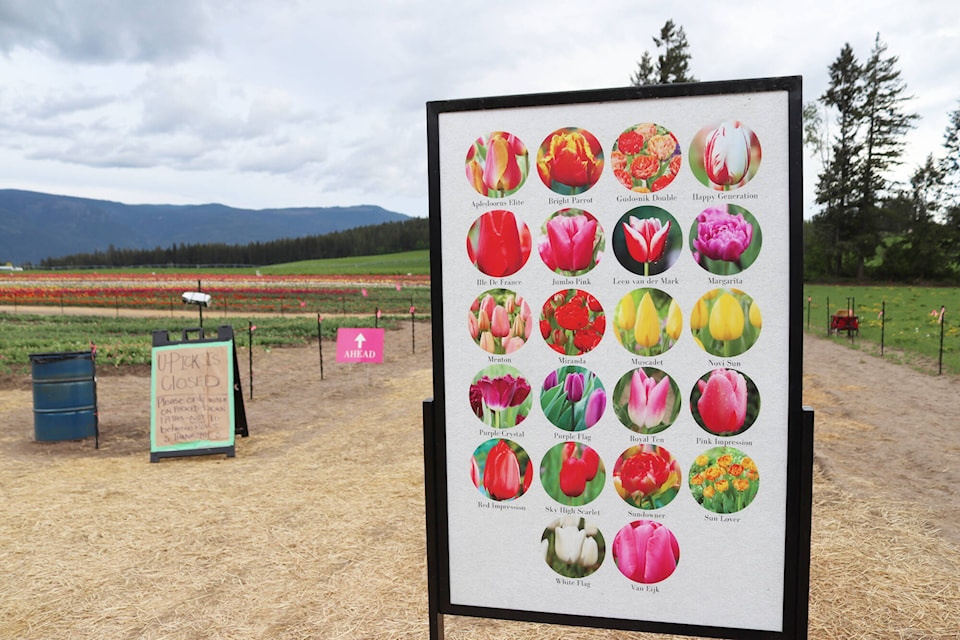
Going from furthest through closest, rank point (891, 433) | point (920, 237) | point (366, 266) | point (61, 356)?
1. point (366, 266)
2. point (920, 237)
3. point (891, 433)
4. point (61, 356)

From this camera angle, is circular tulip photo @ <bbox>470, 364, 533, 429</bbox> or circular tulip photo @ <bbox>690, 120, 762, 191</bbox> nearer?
circular tulip photo @ <bbox>690, 120, 762, 191</bbox>

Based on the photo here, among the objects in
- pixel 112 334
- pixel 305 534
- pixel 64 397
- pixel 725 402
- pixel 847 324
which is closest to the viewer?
pixel 725 402

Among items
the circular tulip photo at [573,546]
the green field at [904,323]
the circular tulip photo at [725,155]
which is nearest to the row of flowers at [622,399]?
the circular tulip photo at [573,546]

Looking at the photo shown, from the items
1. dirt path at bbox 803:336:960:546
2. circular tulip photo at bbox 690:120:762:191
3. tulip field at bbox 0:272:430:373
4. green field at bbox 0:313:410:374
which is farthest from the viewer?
tulip field at bbox 0:272:430:373

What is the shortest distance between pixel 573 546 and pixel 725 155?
158 cm

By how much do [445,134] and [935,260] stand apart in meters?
53.9

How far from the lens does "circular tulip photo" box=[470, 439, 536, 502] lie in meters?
2.64

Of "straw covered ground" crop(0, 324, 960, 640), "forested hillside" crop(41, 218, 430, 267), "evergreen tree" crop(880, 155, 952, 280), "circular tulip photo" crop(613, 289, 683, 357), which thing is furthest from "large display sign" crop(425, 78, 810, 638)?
"forested hillside" crop(41, 218, 430, 267)

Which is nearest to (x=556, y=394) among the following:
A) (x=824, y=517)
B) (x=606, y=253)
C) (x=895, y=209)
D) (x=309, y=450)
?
(x=606, y=253)

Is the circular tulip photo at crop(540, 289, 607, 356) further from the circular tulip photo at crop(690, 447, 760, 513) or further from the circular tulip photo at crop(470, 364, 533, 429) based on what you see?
the circular tulip photo at crop(690, 447, 760, 513)

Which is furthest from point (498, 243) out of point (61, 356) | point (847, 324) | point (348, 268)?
point (348, 268)

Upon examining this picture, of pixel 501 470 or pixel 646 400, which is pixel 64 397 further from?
pixel 646 400

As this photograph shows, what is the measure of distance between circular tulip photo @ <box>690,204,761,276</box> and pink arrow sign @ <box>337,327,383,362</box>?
1022 cm

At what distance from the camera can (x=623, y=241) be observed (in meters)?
2.45
